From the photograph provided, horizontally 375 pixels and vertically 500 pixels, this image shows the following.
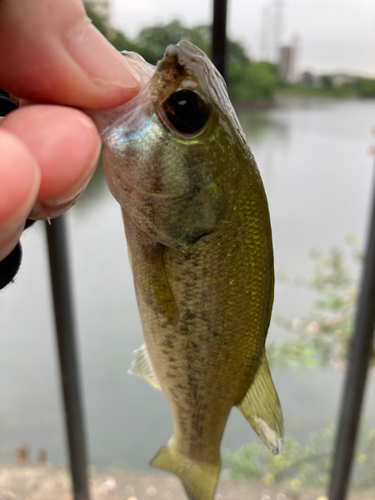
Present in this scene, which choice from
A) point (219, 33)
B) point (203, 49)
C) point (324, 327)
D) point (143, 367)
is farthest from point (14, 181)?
point (324, 327)

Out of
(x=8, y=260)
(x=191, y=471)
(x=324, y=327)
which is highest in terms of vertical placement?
(x=8, y=260)

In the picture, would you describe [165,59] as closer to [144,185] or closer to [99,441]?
[144,185]

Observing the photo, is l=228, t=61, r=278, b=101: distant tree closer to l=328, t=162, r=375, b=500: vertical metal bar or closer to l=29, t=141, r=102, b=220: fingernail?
l=328, t=162, r=375, b=500: vertical metal bar

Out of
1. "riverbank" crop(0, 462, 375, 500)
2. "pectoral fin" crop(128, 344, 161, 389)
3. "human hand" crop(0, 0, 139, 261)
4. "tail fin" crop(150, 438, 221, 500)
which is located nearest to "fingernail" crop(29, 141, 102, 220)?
"human hand" crop(0, 0, 139, 261)

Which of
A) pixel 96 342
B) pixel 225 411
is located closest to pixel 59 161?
pixel 225 411

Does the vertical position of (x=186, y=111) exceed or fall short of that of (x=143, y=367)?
it exceeds it

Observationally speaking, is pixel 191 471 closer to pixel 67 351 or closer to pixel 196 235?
pixel 196 235

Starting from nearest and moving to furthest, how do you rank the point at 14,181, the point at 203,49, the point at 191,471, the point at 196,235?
1. the point at 14,181
2. the point at 196,235
3. the point at 191,471
4. the point at 203,49
